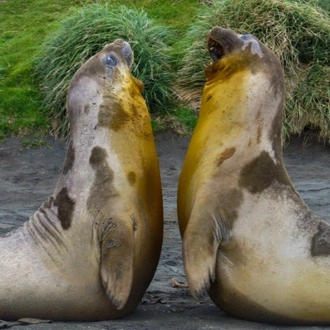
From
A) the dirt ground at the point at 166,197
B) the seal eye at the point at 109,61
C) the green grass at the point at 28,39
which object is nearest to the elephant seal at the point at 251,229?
the dirt ground at the point at 166,197

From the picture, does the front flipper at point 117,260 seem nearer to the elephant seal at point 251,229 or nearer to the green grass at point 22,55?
the elephant seal at point 251,229

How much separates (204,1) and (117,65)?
33.9 feet

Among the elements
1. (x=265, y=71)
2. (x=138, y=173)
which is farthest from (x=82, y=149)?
(x=265, y=71)

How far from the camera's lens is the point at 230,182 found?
222 inches

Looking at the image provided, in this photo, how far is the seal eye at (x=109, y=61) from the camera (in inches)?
246

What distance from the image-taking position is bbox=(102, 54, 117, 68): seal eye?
6238 millimetres

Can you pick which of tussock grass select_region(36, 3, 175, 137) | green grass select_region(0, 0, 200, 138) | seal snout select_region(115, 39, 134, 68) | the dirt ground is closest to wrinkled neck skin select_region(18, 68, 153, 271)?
seal snout select_region(115, 39, 134, 68)

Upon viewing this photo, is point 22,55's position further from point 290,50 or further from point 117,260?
point 117,260

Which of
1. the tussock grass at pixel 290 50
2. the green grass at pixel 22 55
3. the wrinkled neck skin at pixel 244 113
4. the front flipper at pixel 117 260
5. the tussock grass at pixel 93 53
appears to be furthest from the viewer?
the green grass at pixel 22 55

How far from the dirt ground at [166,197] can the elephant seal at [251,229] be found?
0.69 ft

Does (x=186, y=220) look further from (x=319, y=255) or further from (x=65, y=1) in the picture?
(x=65, y=1)

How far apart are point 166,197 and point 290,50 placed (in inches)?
141

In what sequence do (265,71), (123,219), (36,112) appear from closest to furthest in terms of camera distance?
(123,219) < (265,71) < (36,112)

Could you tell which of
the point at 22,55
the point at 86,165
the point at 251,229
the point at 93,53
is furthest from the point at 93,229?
the point at 22,55
